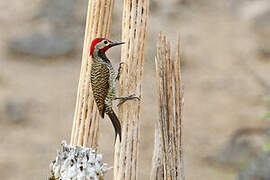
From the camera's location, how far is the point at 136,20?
198cm

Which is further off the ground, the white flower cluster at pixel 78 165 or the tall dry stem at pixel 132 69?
the tall dry stem at pixel 132 69

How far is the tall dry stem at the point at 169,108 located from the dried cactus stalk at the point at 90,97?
236 mm

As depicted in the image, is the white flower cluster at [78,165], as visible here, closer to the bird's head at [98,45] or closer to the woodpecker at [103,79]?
the woodpecker at [103,79]

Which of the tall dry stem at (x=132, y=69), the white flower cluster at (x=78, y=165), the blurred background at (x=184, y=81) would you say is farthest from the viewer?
the blurred background at (x=184, y=81)

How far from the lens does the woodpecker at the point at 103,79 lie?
6.75ft

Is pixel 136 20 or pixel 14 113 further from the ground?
pixel 14 113

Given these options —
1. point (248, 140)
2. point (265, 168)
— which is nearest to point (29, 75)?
point (248, 140)

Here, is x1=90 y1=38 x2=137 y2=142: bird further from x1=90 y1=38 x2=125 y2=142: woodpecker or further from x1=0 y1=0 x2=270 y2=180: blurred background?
x1=0 y1=0 x2=270 y2=180: blurred background

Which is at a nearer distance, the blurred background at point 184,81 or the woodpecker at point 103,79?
the woodpecker at point 103,79

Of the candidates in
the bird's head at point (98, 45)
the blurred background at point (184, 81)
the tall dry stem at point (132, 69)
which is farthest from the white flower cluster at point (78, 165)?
the blurred background at point (184, 81)

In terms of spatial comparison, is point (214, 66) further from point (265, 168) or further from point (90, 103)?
point (90, 103)

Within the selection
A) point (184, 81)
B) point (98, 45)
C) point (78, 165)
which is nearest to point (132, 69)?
point (98, 45)

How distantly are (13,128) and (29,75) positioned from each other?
44.6 inches

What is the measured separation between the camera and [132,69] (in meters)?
2.02
